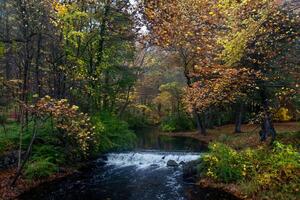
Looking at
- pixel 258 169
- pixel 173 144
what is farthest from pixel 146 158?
pixel 173 144

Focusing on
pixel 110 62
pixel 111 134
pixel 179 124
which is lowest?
pixel 111 134

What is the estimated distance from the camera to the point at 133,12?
19656mm

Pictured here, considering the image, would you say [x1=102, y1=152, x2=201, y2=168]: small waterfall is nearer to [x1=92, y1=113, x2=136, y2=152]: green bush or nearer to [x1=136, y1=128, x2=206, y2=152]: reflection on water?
[x1=92, y1=113, x2=136, y2=152]: green bush

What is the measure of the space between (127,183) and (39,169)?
13.2 feet


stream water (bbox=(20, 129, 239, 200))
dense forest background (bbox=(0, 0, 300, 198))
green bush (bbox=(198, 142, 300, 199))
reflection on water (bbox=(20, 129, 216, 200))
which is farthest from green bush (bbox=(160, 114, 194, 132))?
green bush (bbox=(198, 142, 300, 199))

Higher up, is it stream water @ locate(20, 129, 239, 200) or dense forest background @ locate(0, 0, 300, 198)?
dense forest background @ locate(0, 0, 300, 198)

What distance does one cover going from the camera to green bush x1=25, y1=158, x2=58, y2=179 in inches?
611

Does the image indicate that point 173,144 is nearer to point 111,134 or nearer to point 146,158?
point 146,158

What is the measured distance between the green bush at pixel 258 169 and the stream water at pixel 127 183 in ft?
3.84

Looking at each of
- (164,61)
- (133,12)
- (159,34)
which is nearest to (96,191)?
(159,34)

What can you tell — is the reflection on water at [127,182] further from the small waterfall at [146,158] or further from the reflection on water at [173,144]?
the reflection on water at [173,144]

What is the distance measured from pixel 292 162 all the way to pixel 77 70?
12.2 m

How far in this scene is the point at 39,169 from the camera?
15812 millimetres

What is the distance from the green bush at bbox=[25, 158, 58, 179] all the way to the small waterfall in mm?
4909
